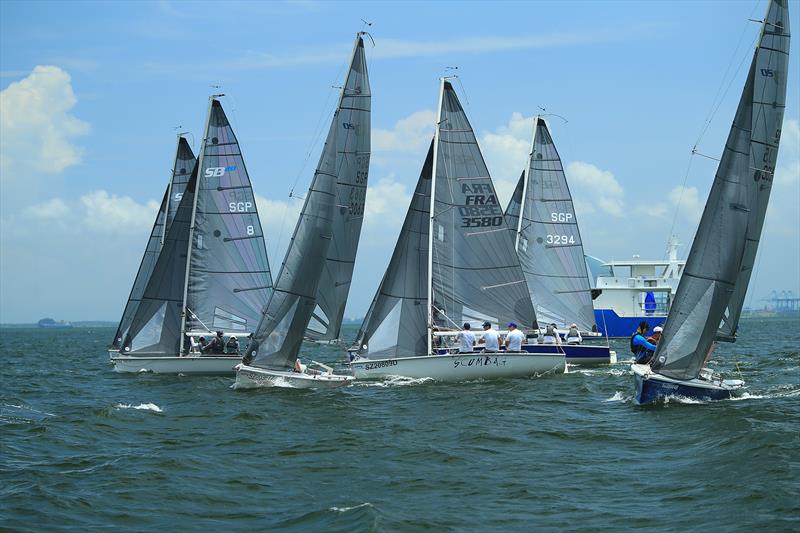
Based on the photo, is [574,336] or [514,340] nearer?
[514,340]

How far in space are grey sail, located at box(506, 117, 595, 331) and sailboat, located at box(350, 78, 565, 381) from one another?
7456 mm

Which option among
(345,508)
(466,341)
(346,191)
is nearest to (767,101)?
(466,341)

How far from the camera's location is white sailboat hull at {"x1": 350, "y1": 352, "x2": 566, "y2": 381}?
25.8m

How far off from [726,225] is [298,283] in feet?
34.6

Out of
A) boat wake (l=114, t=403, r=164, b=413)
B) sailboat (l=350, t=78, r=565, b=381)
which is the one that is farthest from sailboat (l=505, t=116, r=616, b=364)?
boat wake (l=114, t=403, r=164, b=413)

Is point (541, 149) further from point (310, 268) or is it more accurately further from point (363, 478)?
point (363, 478)

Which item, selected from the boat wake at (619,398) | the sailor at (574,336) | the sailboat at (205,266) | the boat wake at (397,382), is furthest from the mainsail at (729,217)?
the sailboat at (205,266)

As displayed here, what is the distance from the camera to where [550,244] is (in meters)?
36.0

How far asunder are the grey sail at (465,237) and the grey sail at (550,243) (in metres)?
7.81

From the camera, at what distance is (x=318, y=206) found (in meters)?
25.1

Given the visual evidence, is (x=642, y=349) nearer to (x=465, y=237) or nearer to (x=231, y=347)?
(x=465, y=237)

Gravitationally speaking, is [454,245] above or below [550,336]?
above

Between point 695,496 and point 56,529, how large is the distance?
8301mm

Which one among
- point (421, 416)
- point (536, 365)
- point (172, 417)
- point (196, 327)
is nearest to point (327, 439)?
point (421, 416)
